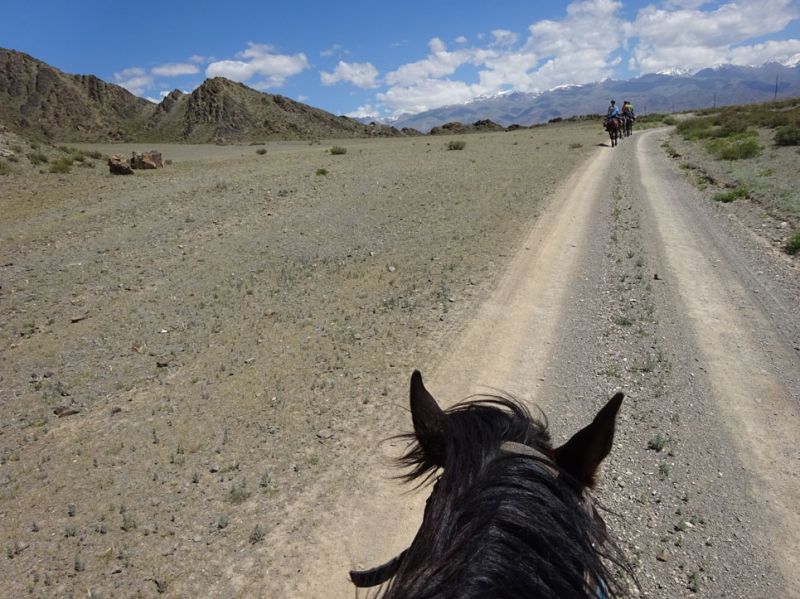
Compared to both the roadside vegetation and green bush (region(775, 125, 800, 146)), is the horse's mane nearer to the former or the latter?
the roadside vegetation

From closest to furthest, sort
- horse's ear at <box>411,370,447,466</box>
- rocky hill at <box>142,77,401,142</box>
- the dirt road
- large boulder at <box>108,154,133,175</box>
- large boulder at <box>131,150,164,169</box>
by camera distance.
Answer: horse's ear at <box>411,370,447,466</box>
the dirt road
large boulder at <box>108,154,133,175</box>
large boulder at <box>131,150,164,169</box>
rocky hill at <box>142,77,401,142</box>

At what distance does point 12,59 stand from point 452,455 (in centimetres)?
10274

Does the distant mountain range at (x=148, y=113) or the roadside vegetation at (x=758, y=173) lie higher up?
the distant mountain range at (x=148, y=113)

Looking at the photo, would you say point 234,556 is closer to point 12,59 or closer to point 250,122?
point 250,122

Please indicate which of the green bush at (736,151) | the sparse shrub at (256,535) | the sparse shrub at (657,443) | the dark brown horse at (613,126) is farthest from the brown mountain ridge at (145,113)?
the sparse shrub at (657,443)

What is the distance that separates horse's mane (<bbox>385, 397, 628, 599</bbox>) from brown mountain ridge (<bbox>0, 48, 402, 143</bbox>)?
7289 centimetres

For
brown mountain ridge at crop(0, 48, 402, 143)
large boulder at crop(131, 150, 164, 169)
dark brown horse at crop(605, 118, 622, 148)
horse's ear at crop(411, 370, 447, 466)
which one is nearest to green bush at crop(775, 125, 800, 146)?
dark brown horse at crop(605, 118, 622, 148)

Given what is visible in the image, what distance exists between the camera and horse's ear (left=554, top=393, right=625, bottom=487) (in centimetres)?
155

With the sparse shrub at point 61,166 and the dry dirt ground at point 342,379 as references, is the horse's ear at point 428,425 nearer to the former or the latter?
the dry dirt ground at point 342,379

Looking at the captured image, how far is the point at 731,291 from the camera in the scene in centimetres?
759

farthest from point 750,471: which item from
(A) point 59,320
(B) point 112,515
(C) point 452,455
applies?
(A) point 59,320

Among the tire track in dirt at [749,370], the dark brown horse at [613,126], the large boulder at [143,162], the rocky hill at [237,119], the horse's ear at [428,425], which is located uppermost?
the rocky hill at [237,119]

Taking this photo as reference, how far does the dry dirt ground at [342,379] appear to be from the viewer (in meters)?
3.43

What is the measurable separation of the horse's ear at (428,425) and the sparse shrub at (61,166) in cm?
2088
